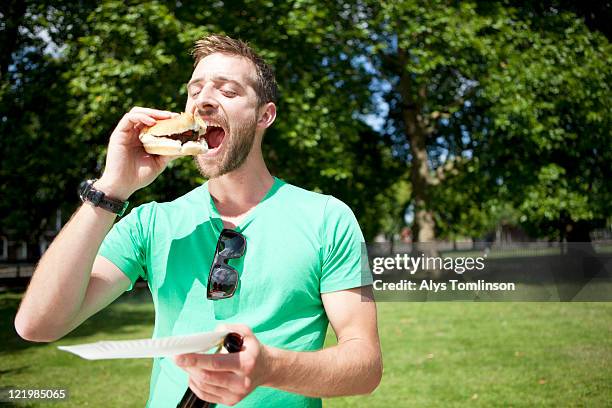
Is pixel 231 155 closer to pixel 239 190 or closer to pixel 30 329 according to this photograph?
pixel 239 190

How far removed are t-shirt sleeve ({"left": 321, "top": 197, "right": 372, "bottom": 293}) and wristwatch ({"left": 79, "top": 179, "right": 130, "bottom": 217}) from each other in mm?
780

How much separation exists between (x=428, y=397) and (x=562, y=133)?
1233 centimetres

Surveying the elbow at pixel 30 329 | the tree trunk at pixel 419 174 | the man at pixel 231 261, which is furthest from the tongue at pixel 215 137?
the tree trunk at pixel 419 174

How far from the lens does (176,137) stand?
8.16 ft

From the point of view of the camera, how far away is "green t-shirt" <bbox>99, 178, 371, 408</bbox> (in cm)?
206

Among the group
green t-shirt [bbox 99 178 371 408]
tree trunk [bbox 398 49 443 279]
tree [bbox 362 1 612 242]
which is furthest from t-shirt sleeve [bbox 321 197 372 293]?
tree trunk [bbox 398 49 443 279]

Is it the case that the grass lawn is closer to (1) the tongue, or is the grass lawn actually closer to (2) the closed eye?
(1) the tongue

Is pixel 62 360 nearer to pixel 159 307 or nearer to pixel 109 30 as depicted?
pixel 109 30

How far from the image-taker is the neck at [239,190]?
2.38 meters

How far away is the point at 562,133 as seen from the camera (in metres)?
17.3

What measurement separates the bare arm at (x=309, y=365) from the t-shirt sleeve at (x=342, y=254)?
4 centimetres

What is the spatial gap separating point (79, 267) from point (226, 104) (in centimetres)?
85

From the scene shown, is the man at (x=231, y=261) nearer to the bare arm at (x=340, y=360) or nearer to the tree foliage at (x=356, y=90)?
the bare arm at (x=340, y=360)

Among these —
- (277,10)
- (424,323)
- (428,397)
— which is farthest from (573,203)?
(428,397)
